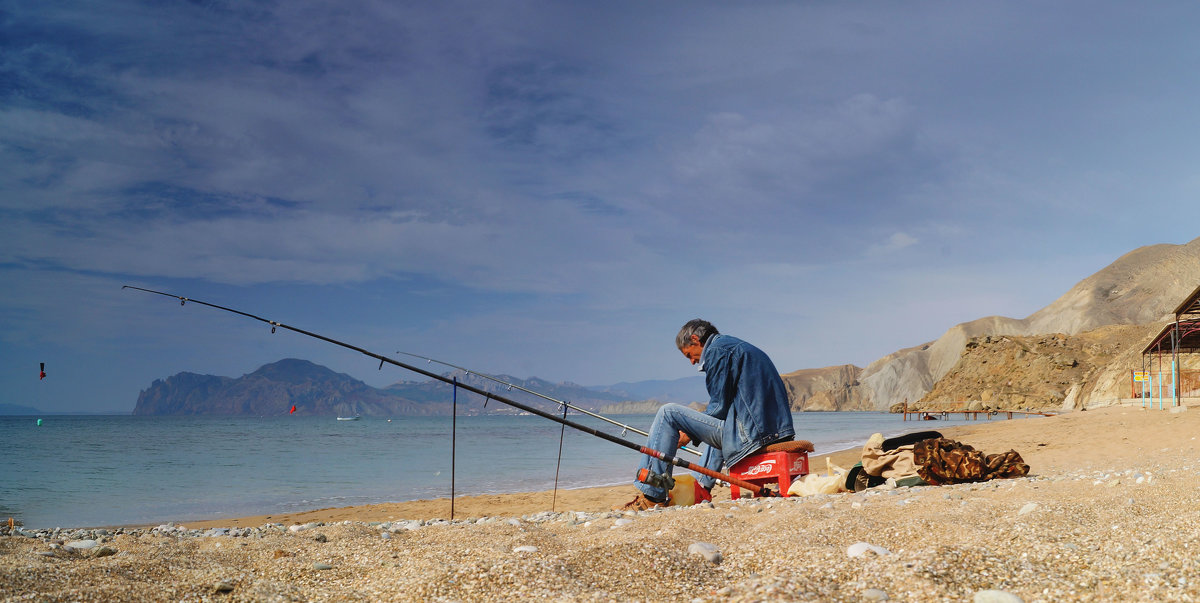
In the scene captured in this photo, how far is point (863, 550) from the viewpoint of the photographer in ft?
9.39

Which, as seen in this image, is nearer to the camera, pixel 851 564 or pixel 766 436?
pixel 851 564

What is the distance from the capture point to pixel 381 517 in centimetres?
902

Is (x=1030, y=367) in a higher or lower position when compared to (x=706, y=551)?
higher

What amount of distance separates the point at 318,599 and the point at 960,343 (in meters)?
153

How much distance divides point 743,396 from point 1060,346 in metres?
80.6

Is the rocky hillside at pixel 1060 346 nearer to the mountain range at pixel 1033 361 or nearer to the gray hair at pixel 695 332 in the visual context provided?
the mountain range at pixel 1033 361

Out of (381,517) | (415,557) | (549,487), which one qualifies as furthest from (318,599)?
(549,487)

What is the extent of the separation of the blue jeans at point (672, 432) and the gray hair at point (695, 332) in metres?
0.53

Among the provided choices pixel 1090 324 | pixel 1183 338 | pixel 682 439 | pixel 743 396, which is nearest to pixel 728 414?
pixel 743 396

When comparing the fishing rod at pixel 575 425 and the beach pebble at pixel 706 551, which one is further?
the fishing rod at pixel 575 425

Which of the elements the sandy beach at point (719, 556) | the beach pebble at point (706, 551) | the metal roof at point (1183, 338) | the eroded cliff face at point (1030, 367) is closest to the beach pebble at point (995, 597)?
the sandy beach at point (719, 556)

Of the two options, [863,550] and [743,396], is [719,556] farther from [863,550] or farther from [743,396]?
[743,396]

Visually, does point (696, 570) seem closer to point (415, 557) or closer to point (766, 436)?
point (415, 557)

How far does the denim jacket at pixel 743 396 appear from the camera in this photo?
16.7ft
